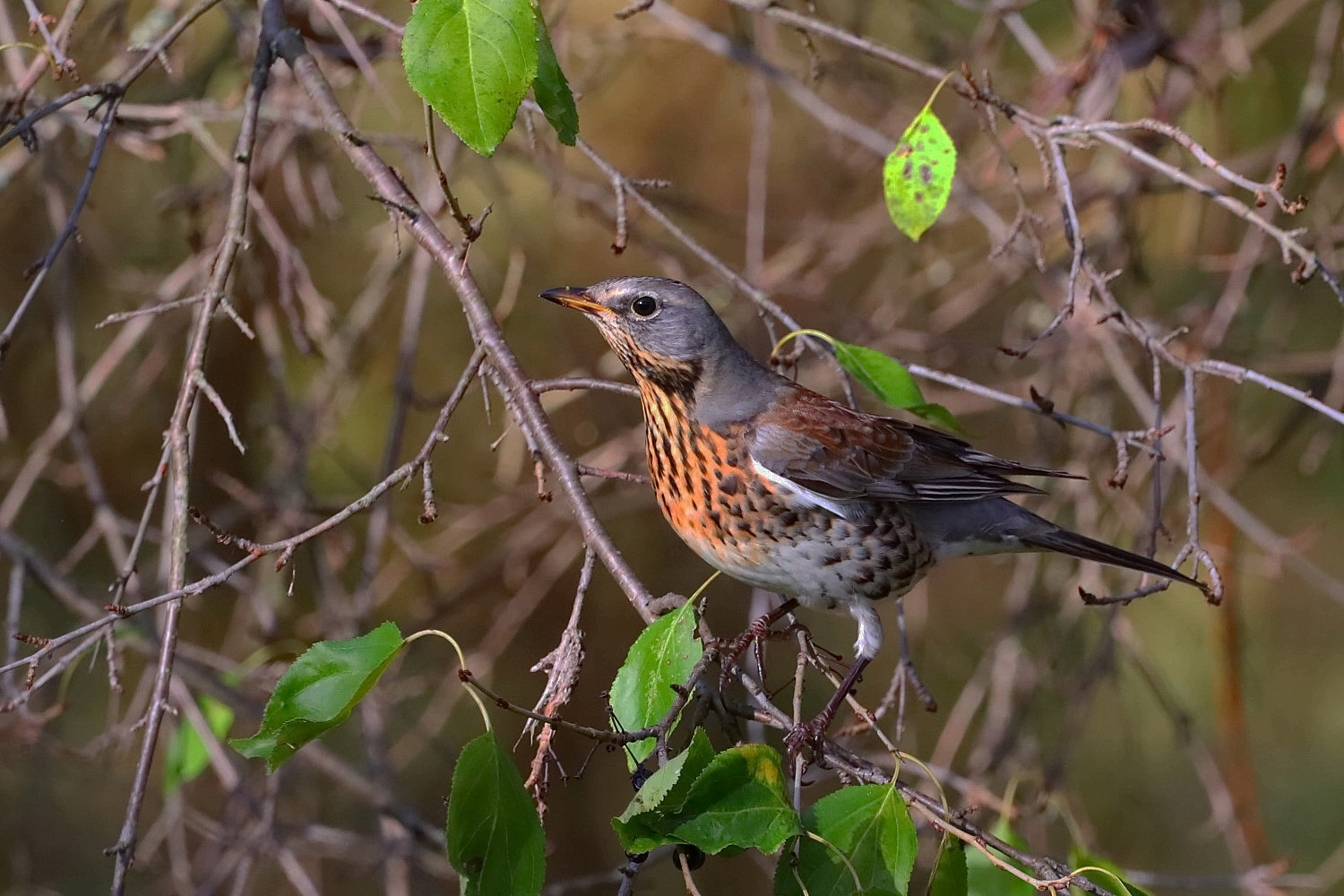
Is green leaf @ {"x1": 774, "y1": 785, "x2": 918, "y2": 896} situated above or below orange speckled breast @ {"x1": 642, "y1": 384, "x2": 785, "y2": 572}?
above

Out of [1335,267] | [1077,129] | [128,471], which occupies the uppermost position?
[1077,129]

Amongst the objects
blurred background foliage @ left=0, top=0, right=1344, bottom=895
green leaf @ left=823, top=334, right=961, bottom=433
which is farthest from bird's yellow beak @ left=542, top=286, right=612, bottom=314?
green leaf @ left=823, top=334, right=961, bottom=433

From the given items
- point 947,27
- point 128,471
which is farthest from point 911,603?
point 128,471

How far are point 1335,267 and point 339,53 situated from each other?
338 centimetres

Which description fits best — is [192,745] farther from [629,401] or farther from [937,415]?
[629,401]

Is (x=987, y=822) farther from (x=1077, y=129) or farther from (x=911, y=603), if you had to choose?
(x=1077, y=129)

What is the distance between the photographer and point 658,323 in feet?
10.2

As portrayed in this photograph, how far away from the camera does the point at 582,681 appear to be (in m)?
5.66

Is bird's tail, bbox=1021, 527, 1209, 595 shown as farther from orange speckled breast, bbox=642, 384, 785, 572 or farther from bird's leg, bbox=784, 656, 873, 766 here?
orange speckled breast, bbox=642, 384, 785, 572

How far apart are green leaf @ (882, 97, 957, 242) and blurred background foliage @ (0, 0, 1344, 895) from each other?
2.46 feet

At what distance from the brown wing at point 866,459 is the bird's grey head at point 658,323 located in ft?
0.78

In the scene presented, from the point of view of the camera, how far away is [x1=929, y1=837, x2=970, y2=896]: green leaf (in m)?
1.82

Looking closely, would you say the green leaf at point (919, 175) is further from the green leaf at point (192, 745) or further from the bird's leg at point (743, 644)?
the green leaf at point (192, 745)

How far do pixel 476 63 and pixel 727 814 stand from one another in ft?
3.81
